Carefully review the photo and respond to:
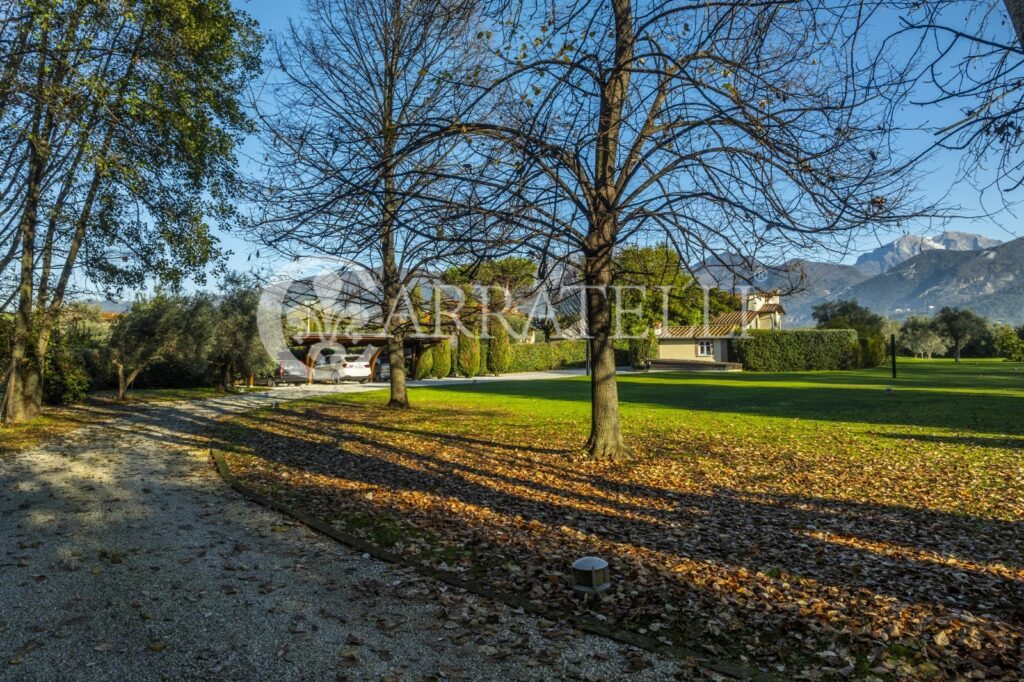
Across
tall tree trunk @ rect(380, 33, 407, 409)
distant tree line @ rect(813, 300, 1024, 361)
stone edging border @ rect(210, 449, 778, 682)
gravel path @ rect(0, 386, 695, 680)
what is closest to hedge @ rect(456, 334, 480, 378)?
tall tree trunk @ rect(380, 33, 407, 409)

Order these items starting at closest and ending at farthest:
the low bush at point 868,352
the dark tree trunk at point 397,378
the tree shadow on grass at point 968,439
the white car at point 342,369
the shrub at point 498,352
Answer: the tree shadow on grass at point 968,439, the dark tree trunk at point 397,378, the white car at point 342,369, the shrub at point 498,352, the low bush at point 868,352

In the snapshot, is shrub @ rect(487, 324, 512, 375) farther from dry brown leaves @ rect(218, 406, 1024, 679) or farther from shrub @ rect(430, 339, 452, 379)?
dry brown leaves @ rect(218, 406, 1024, 679)

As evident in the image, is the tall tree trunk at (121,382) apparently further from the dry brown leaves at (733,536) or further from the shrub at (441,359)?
the shrub at (441,359)

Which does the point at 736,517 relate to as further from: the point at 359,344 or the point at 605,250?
the point at 359,344

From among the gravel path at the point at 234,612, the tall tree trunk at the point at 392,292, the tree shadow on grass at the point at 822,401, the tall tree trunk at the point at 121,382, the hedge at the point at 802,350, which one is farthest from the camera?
the hedge at the point at 802,350

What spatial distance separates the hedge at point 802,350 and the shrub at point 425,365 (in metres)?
18.9

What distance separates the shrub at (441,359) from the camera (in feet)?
107

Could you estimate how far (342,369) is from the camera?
3025cm

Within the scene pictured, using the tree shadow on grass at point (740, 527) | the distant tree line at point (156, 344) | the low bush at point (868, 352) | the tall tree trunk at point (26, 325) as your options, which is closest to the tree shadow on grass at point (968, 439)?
the tree shadow on grass at point (740, 527)

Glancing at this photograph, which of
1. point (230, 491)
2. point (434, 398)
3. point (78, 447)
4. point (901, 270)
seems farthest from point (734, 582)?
point (434, 398)

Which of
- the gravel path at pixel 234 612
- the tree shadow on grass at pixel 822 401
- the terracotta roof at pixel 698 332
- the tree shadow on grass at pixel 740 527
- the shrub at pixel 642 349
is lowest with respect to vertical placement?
the tree shadow on grass at pixel 740 527

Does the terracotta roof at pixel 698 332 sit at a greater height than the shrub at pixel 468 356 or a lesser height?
greater

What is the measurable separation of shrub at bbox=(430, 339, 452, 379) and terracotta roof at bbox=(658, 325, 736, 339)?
2131cm

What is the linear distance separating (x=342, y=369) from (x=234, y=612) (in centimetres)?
2693
